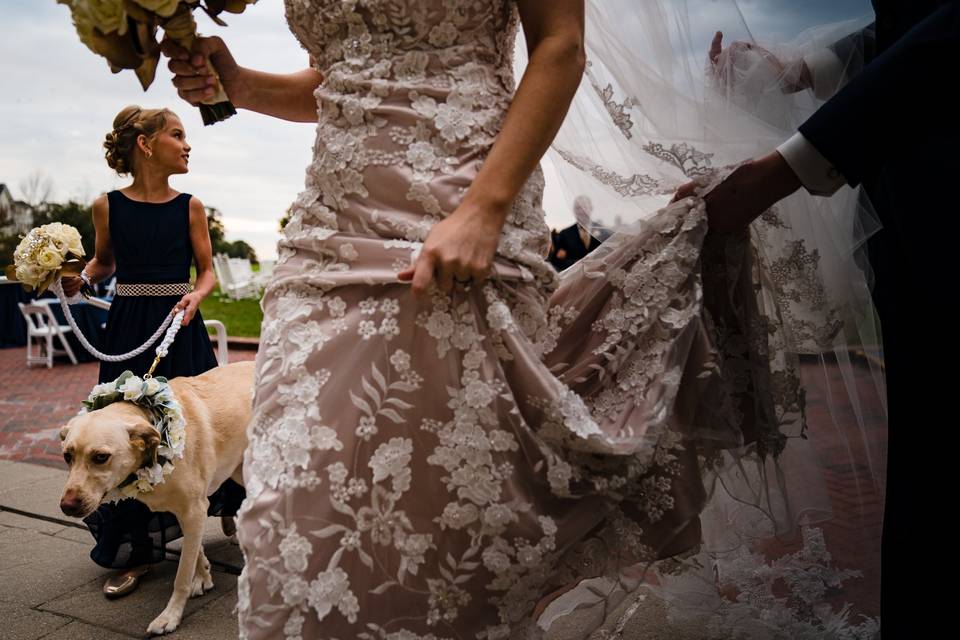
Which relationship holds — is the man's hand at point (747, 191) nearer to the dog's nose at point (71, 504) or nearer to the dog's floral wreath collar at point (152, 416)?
the dog's floral wreath collar at point (152, 416)

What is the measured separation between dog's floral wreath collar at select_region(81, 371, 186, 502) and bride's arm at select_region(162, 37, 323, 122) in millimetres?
1582

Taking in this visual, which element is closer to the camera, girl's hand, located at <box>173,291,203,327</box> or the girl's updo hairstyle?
girl's hand, located at <box>173,291,203,327</box>

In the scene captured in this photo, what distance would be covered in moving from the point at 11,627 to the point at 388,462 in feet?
8.39

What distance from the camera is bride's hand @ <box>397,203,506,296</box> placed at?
1407 mm

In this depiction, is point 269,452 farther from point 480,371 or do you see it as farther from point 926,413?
point 926,413

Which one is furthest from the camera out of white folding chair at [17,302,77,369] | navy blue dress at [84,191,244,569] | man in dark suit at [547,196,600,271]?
white folding chair at [17,302,77,369]

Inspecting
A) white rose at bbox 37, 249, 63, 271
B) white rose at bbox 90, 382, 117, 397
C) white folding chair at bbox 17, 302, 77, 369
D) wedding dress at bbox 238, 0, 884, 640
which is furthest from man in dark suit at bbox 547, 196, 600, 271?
white folding chair at bbox 17, 302, 77, 369

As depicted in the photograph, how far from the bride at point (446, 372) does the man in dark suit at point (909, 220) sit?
40 centimetres

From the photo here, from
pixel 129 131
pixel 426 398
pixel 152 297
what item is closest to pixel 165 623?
pixel 152 297

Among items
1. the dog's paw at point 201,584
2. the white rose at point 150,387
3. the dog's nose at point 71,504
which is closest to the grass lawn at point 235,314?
the dog's paw at point 201,584

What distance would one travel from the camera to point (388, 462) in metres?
1.46

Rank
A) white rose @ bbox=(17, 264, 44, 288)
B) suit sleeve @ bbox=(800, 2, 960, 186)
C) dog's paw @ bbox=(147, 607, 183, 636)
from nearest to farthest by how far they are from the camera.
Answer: suit sleeve @ bbox=(800, 2, 960, 186) → dog's paw @ bbox=(147, 607, 183, 636) → white rose @ bbox=(17, 264, 44, 288)

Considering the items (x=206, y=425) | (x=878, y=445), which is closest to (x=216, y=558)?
(x=206, y=425)

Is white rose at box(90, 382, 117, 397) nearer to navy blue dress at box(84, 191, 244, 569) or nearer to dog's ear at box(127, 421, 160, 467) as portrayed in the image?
dog's ear at box(127, 421, 160, 467)
